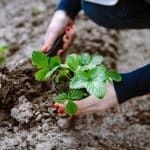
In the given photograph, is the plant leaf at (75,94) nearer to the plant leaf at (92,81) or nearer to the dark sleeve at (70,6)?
the plant leaf at (92,81)

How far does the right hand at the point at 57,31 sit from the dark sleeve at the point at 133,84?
1.18 feet

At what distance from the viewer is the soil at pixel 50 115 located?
153 cm

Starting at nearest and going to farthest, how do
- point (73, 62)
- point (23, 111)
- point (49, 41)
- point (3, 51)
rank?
point (73, 62), point (23, 111), point (49, 41), point (3, 51)

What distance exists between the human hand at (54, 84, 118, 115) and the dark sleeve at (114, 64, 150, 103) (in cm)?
2

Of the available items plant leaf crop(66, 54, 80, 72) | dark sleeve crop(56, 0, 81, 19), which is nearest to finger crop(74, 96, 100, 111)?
plant leaf crop(66, 54, 80, 72)

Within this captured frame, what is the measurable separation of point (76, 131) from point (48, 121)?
0.10m

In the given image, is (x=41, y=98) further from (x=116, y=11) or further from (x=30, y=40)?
(x=30, y=40)

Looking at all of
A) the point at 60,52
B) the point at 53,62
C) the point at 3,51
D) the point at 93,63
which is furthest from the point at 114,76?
the point at 3,51

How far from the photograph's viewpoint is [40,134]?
1.54 m

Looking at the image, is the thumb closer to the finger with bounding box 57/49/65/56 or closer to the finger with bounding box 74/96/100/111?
the finger with bounding box 57/49/65/56

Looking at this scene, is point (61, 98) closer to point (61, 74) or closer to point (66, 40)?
point (61, 74)

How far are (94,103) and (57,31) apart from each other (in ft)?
1.37

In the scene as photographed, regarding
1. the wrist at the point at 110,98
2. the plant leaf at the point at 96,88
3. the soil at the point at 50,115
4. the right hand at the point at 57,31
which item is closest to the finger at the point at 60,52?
the right hand at the point at 57,31

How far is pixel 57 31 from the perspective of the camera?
1.84 metres
